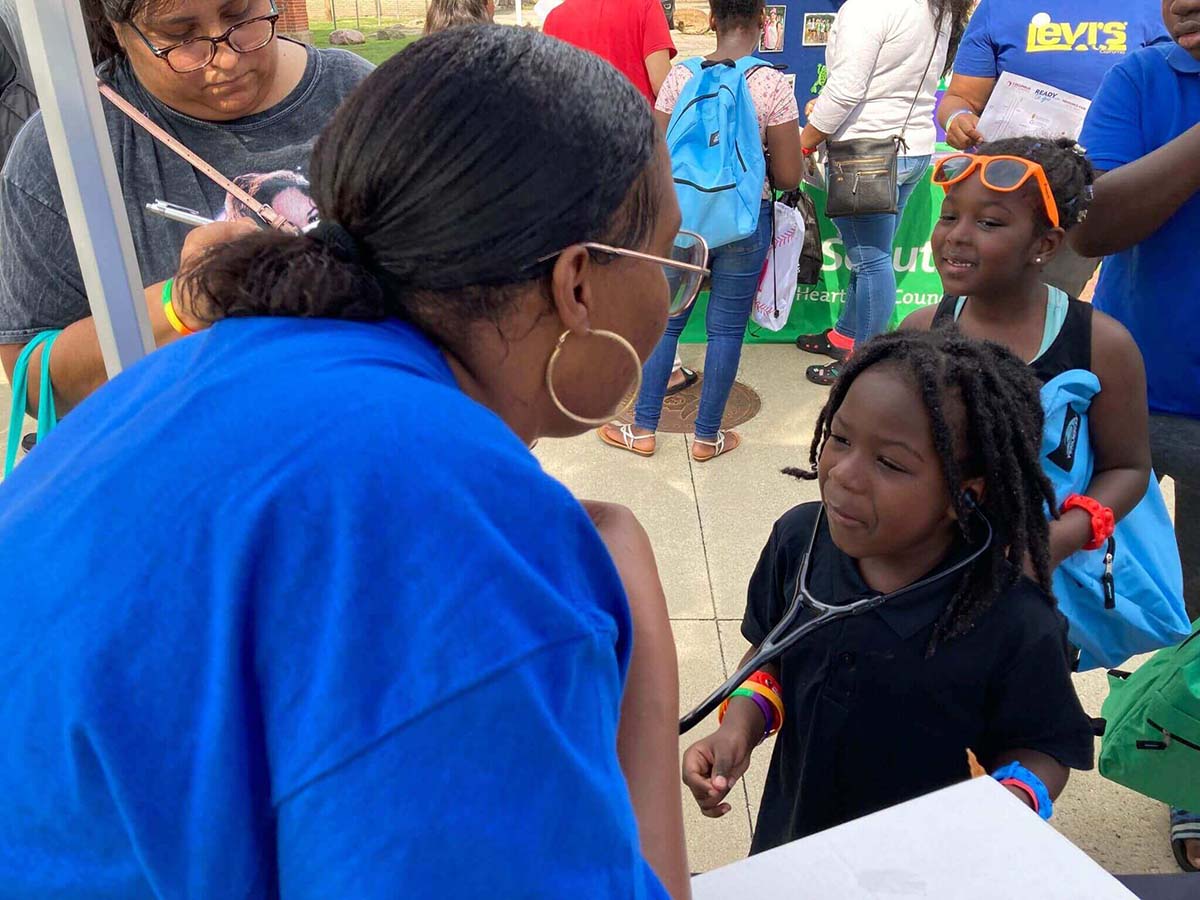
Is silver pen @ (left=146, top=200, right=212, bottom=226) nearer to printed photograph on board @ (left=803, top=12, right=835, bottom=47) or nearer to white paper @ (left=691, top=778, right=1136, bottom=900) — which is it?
white paper @ (left=691, top=778, right=1136, bottom=900)

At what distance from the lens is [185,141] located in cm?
174

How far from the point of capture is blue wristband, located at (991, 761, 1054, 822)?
1.47 m

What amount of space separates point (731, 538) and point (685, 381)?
1.43 m

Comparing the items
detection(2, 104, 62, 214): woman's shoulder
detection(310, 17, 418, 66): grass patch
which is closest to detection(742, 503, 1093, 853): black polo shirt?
detection(2, 104, 62, 214): woman's shoulder

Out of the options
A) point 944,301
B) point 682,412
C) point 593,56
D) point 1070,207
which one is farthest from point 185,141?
point 682,412

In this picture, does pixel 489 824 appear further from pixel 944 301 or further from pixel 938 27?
pixel 938 27

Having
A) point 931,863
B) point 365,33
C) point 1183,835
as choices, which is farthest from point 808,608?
point 365,33

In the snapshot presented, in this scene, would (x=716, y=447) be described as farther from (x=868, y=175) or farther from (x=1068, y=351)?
(x=1068, y=351)

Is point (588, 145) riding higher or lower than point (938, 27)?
higher

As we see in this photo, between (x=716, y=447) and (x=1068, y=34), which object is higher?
(x=1068, y=34)

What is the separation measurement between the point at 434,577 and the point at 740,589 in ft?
9.34

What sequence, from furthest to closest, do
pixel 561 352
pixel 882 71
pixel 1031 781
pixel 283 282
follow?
pixel 882 71, pixel 1031 781, pixel 561 352, pixel 283 282

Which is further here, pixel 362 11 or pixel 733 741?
pixel 362 11

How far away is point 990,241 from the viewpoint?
7.22 ft
